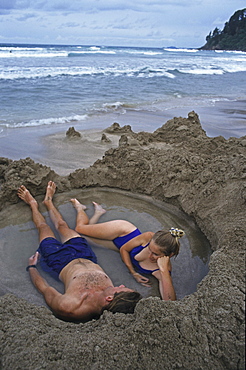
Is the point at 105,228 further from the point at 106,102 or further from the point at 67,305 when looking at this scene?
the point at 106,102

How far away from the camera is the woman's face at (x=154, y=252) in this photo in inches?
110

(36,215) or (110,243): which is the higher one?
(36,215)

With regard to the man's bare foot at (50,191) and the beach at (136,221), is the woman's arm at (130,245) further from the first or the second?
the man's bare foot at (50,191)

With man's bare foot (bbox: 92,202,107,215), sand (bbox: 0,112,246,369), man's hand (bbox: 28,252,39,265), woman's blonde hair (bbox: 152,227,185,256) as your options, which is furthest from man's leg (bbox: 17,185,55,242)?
woman's blonde hair (bbox: 152,227,185,256)

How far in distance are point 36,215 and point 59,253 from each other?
2.47 ft

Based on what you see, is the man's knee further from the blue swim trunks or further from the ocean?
the ocean

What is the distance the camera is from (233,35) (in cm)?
7406

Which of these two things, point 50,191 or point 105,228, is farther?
point 50,191

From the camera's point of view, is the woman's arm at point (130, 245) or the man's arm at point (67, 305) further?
the woman's arm at point (130, 245)

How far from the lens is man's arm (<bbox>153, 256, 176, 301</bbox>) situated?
266 centimetres

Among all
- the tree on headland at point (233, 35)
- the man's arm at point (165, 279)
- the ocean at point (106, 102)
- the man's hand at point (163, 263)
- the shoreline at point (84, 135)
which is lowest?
the man's arm at point (165, 279)

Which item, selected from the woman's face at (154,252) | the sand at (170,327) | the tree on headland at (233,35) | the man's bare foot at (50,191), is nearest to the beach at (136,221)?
the sand at (170,327)

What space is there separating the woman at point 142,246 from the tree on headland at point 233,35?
77.9 m

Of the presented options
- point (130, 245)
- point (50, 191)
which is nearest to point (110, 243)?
point (130, 245)
